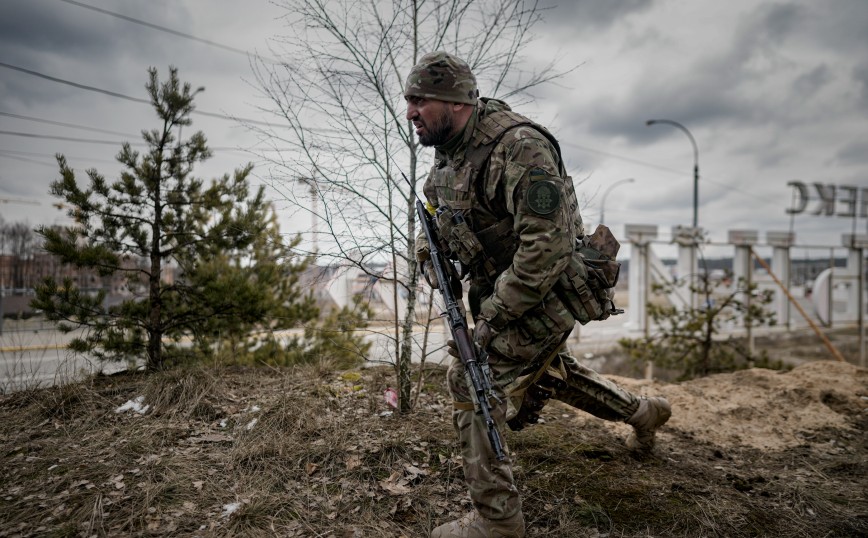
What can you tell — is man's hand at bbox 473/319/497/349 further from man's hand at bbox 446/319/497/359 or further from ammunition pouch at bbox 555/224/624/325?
ammunition pouch at bbox 555/224/624/325

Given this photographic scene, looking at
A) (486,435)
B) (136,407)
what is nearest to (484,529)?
(486,435)

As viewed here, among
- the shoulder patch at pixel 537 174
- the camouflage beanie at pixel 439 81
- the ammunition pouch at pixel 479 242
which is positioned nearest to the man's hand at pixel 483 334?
the ammunition pouch at pixel 479 242

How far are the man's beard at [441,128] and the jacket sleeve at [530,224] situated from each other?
0.29 meters

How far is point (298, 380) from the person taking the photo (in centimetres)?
408

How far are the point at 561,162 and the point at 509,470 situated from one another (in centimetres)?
142

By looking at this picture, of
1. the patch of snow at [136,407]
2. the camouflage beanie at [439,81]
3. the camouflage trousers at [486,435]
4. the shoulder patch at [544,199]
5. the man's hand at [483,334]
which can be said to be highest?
the camouflage beanie at [439,81]

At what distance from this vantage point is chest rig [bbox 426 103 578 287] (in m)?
2.31

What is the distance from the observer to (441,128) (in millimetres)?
2369

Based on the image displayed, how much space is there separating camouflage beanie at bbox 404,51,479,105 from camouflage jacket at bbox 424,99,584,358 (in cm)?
14

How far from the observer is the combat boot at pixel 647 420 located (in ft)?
10.0

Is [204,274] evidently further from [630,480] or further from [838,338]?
[838,338]

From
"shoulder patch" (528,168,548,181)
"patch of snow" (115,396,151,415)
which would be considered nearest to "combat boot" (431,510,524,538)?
"shoulder patch" (528,168,548,181)

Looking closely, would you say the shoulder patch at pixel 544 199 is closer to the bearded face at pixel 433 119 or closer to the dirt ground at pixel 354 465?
the bearded face at pixel 433 119

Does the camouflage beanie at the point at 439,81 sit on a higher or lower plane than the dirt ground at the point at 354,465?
higher
